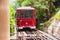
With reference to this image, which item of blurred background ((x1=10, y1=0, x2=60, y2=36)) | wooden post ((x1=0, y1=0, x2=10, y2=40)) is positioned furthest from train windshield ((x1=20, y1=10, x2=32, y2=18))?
wooden post ((x1=0, y1=0, x2=10, y2=40))

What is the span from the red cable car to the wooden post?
4433 millimetres

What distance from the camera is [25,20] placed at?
6746mm

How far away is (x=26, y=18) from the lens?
6.70 m

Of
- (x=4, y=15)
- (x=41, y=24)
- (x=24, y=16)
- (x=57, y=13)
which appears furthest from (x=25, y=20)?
(x=4, y=15)

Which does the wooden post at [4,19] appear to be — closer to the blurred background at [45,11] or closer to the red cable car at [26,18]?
the blurred background at [45,11]

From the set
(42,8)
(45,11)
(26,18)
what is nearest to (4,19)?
(42,8)

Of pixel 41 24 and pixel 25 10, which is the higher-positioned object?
pixel 25 10

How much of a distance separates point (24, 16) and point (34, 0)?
0.78 metres

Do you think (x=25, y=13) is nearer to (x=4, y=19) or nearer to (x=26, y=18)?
(x=26, y=18)

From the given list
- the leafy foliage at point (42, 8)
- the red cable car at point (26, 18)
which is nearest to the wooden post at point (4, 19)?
the leafy foliage at point (42, 8)

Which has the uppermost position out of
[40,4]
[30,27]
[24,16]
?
[40,4]

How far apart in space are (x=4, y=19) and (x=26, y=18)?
4.65 metres

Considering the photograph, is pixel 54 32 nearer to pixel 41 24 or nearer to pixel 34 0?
pixel 41 24

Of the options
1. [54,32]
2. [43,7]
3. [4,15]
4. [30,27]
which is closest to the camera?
[4,15]
